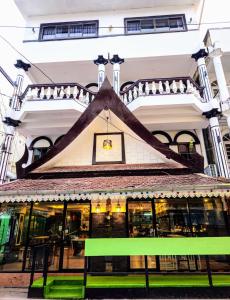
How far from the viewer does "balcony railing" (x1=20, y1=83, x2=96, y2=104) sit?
29.4 feet

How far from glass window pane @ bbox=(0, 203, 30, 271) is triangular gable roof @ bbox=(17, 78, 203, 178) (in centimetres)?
124

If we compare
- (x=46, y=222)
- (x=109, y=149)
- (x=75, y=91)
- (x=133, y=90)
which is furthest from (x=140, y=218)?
(x=75, y=91)

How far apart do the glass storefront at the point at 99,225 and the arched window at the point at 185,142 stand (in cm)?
276

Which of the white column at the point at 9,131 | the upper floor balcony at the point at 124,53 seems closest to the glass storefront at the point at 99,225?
the white column at the point at 9,131

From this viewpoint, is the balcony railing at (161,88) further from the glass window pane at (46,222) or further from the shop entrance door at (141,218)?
the glass window pane at (46,222)

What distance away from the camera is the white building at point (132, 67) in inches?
346

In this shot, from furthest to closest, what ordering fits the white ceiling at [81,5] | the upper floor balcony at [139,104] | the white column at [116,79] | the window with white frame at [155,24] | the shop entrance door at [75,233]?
the white ceiling at [81,5] → the window with white frame at [155,24] → the white column at [116,79] → the upper floor balcony at [139,104] → the shop entrance door at [75,233]

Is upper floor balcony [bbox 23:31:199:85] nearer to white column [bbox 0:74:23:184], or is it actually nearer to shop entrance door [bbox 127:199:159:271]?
white column [bbox 0:74:23:184]

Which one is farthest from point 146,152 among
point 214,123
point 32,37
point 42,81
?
point 32,37

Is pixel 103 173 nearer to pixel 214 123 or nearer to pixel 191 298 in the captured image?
pixel 191 298

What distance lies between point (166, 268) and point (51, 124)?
721 cm

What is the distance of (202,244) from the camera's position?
4.83 metres

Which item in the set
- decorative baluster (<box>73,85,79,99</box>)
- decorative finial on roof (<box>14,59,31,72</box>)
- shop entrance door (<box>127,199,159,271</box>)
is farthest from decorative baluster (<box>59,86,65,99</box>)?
shop entrance door (<box>127,199,159,271</box>)

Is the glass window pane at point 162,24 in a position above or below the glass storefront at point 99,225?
above
